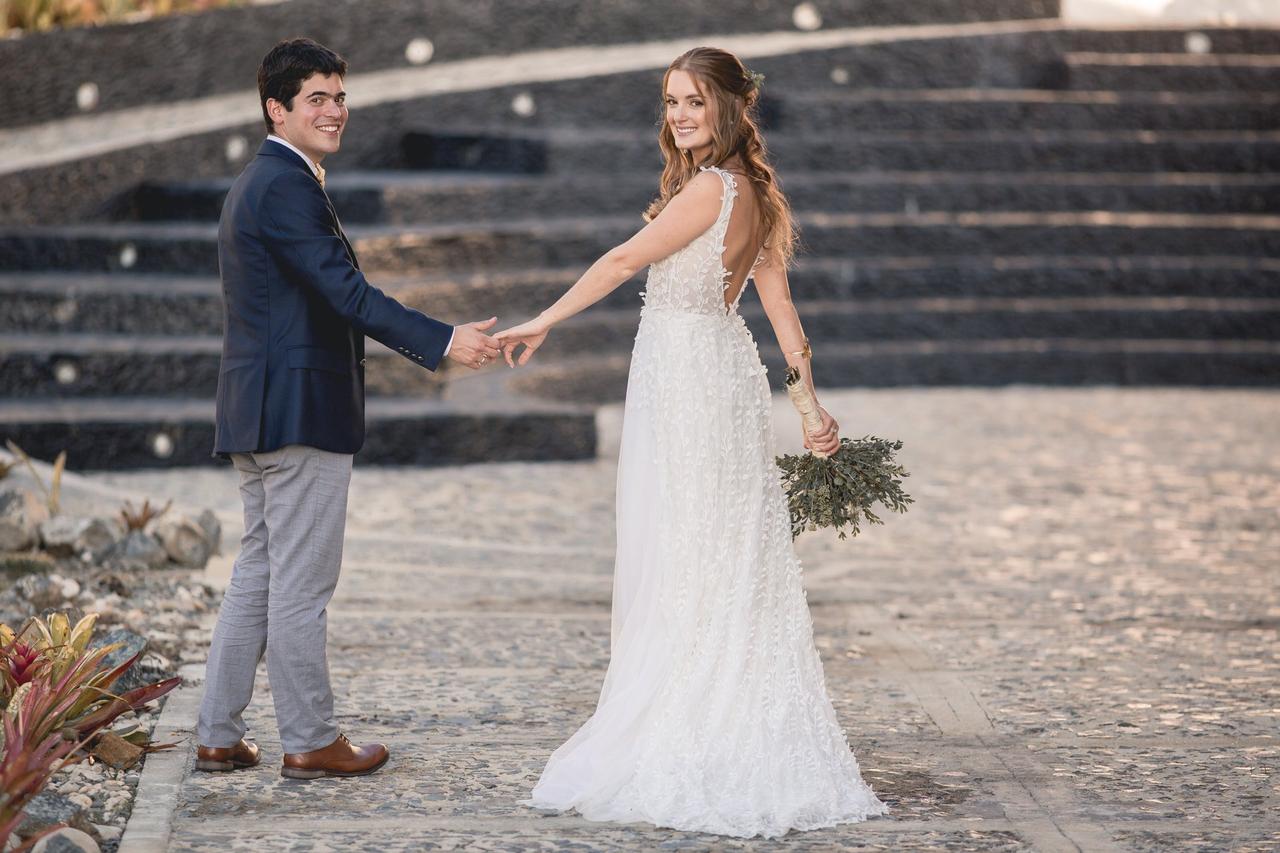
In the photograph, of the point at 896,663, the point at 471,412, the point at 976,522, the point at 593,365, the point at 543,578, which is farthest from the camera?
the point at 593,365

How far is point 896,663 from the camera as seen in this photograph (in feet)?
19.4

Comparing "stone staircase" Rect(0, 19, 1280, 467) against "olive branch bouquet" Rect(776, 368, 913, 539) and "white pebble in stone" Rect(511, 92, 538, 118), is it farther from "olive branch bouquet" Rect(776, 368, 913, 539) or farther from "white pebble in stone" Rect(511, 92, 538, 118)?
"olive branch bouquet" Rect(776, 368, 913, 539)

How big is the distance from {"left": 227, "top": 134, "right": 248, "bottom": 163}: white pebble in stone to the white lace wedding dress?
8.37 metres

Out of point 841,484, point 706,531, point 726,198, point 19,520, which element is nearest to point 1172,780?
point 841,484

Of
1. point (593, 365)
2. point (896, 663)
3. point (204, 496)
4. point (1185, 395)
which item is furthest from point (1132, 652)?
point (1185, 395)

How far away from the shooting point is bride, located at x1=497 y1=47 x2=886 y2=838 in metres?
4.35

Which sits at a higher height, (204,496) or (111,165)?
(111,165)

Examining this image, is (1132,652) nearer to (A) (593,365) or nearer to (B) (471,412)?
(B) (471,412)

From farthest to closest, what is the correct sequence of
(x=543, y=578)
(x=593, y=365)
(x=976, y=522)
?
A: (x=593, y=365) < (x=976, y=522) < (x=543, y=578)

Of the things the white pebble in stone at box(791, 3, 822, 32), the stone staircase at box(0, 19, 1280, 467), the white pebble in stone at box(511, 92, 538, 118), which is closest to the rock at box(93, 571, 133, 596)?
the stone staircase at box(0, 19, 1280, 467)

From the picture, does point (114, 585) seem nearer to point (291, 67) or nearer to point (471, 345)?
point (471, 345)

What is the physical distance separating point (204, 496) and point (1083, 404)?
6.25 metres

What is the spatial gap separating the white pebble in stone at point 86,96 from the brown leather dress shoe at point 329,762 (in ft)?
30.1

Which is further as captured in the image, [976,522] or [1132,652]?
[976,522]
